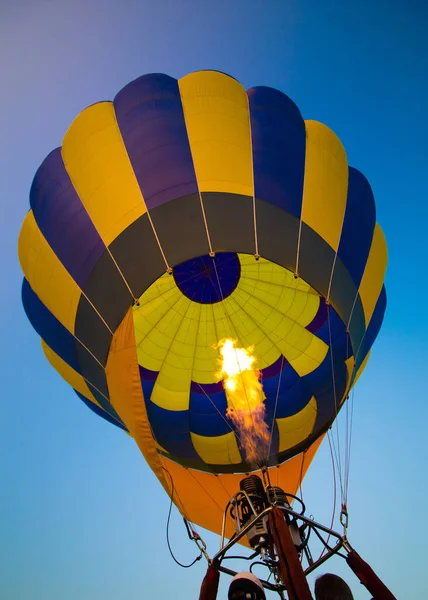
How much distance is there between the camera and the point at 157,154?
13.3 ft

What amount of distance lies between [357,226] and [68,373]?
3.96 metres

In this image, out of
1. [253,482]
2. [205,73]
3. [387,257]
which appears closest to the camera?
[253,482]

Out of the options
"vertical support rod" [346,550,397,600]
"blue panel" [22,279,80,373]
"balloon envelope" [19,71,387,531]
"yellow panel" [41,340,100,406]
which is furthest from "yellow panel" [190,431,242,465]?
"vertical support rod" [346,550,397,600]

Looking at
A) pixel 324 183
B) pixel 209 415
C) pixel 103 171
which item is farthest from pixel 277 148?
pixel 209 415

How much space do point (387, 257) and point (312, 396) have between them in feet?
6.78

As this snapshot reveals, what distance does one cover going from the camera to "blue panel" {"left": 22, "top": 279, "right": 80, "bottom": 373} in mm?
4590

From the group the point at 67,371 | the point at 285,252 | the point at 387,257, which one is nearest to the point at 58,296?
the point at 67,371

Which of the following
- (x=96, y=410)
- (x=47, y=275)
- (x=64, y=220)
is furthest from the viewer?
(x=96, y=410)

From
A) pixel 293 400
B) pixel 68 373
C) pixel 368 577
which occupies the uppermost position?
pixel 68 373

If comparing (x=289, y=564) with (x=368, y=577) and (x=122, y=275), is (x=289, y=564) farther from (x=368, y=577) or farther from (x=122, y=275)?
(x=122, y=275)

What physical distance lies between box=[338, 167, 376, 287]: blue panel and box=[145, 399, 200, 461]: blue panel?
286 centimetres

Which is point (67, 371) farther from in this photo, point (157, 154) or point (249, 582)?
point (249, 582)

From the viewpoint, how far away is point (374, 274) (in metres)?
4.88

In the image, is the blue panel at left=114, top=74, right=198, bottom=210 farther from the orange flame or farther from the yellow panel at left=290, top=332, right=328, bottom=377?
the yellow panel at left=290, top=332, right=328, bottom=377
